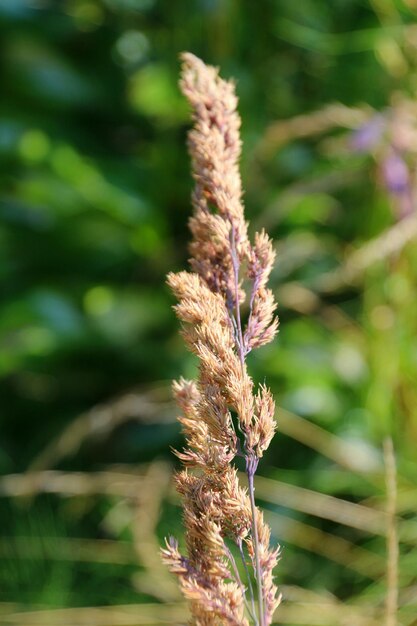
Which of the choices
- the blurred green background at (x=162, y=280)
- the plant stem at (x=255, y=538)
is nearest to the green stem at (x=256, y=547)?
the plant stem at (x=255, y=538)

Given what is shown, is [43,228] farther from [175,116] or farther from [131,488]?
[131,488]

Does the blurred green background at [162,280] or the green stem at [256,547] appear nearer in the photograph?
the green stem at [256,547]

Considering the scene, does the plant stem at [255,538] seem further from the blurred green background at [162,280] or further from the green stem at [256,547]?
the blurred green background at [162,280]

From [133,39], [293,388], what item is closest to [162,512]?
[293,388]

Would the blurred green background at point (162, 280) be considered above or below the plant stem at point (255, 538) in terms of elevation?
above


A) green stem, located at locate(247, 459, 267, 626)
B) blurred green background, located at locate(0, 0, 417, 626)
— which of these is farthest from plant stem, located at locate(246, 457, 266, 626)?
blurred green background, located at locate(0, 0, 417, 626)
